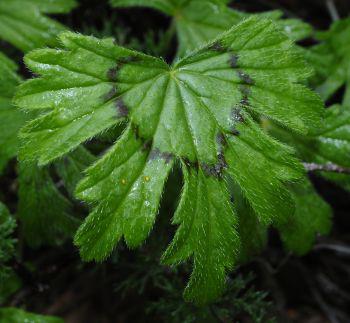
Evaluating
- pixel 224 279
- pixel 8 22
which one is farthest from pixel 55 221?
pixel 8 22

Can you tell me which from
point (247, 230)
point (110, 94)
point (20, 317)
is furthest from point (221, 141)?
point (20, 317)

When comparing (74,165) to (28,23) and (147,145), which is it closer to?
(147,145)

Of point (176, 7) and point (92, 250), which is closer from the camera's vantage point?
point (92, 250)

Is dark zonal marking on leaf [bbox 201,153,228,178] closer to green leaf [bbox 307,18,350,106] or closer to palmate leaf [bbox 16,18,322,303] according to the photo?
palmate leaf [bbox 16,18,322,303]

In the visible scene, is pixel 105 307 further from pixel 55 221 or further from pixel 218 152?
pixel 218 152

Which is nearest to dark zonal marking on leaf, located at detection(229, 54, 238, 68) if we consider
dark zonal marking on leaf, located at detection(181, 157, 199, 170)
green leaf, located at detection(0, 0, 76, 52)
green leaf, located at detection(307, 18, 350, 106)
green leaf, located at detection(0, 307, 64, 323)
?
dark zonal marking on leaf, located at detection(181, 157, 199, 170)
